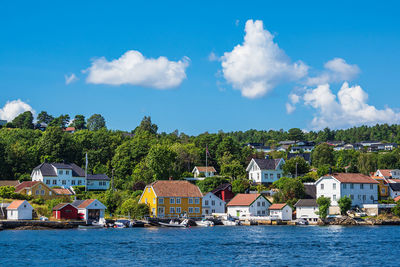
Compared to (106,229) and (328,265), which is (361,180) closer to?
(106,229)

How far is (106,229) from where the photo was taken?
76750mm

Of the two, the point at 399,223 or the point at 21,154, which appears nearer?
the point at 399,223

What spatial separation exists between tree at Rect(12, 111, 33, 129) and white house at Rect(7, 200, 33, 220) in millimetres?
98272

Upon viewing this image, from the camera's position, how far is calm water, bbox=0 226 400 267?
1692 inches

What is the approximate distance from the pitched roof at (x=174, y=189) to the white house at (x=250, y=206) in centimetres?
695

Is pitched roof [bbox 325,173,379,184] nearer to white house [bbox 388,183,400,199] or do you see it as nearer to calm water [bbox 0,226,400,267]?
white house [bbox 388,183,400,199]

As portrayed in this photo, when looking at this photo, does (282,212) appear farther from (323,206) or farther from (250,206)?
(323,206)

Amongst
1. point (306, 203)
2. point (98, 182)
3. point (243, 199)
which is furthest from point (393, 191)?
point (98, 182)

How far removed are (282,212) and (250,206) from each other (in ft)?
19.7

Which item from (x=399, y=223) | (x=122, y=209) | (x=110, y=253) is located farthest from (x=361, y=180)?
(x=110, y=253)

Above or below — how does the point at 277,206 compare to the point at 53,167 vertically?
below

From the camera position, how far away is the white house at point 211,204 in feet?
307

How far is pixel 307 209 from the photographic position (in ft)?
283

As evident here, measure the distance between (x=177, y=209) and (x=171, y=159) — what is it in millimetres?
17382
